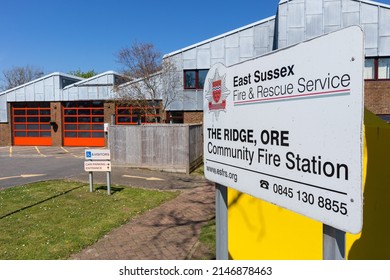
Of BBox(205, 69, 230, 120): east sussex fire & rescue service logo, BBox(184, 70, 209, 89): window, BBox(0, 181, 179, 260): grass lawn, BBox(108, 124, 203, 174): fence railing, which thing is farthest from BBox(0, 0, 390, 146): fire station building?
BBox(205, 69, 230, 120): east sussex fire & rescue service logo

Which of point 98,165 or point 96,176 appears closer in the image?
point 98,165

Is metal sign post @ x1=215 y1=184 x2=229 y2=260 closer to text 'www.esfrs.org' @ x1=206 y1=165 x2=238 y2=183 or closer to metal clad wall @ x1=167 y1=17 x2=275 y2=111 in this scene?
text 'www.esfrs.org' @ x1=206 y1=165 x2=238 y2=183

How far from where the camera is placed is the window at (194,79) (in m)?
18.5

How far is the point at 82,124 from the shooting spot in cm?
2328

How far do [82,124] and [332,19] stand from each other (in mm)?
18064

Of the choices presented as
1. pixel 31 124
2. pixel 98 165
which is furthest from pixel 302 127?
pixel 31 124

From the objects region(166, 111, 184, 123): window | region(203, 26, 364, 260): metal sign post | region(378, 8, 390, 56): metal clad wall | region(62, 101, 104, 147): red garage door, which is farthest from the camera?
region(62, 101, 104, 147): red garage door

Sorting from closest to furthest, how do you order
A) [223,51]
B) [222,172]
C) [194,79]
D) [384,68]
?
[222,172] → [384,68] → [223,51] → [194,79]

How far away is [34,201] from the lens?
7.55 metres

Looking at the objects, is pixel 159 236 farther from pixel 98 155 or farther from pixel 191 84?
pixel 191 84

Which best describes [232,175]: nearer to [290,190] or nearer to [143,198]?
[290,190]

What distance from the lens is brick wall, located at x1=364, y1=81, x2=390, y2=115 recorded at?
52.2 feet

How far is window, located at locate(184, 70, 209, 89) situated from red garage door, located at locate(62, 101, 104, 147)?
7.89m
